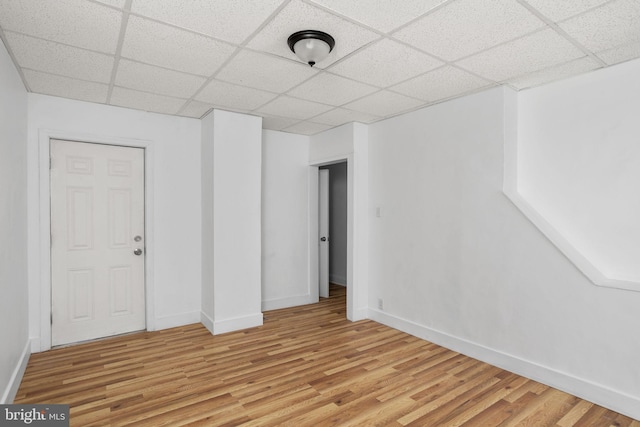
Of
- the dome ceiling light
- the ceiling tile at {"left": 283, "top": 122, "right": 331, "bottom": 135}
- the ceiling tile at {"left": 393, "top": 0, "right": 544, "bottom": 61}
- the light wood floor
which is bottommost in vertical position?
the light wood floor

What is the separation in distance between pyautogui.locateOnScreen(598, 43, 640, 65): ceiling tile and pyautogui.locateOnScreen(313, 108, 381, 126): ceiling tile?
213 cm

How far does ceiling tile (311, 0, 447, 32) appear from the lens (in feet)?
6.15

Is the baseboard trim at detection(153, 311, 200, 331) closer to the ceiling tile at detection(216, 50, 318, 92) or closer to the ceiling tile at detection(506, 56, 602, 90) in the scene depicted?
the ceiling tile at detection(216, 50, 318, 92)

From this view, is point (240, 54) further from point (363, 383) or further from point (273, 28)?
point (363, 383)

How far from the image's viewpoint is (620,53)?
95.7 inches

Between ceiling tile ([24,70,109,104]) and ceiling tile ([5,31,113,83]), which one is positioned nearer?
ceiling tile ([5,31,113,83])

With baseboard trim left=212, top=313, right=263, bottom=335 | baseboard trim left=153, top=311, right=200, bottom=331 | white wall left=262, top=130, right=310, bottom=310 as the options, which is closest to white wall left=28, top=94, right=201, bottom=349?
baseboard trim left=153, top=311, right=200, bottom=331

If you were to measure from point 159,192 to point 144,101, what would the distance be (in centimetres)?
101

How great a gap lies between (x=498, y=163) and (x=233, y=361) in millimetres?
3012

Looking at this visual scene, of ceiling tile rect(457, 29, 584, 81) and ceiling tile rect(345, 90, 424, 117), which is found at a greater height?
ceiling tile rect(345, 90, 424, 117)

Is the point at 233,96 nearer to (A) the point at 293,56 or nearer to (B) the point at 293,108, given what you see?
(B) the point at 293,108

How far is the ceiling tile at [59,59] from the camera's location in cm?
236

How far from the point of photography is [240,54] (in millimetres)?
2525

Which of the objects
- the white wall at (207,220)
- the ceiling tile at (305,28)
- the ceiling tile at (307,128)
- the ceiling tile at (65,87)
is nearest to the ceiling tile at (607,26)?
the ceiling tile at (305,28)
